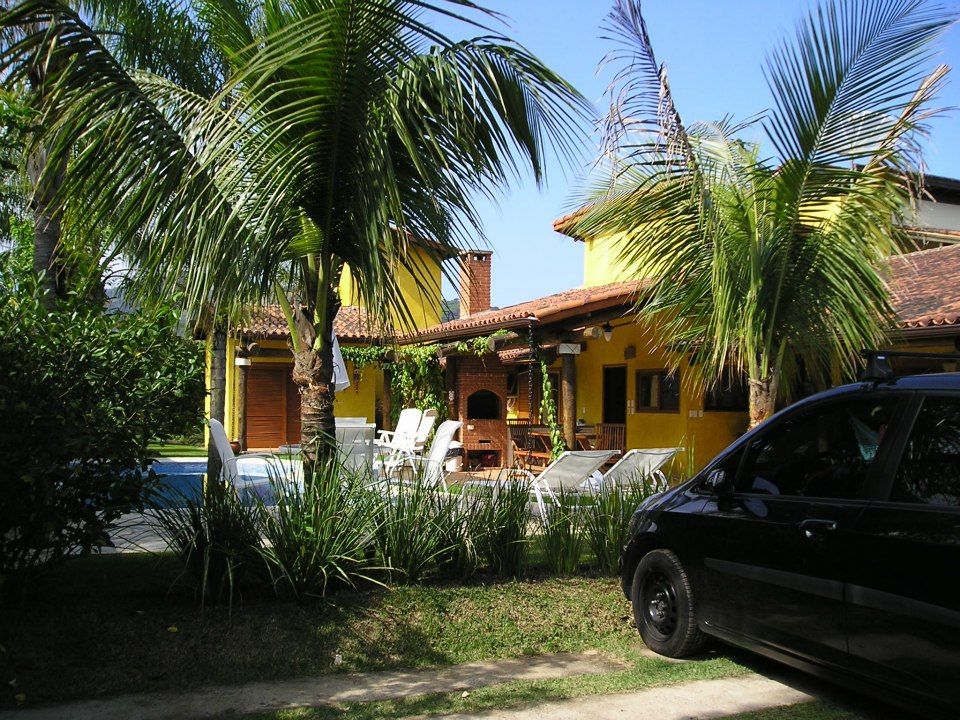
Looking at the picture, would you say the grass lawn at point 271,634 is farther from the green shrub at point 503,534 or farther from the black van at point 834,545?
the black van at point 834,545

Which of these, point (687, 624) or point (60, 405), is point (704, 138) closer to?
point (687, 624)

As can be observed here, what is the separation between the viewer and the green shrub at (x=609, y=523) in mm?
6758

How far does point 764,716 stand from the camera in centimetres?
415

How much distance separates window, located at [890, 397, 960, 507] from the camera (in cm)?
359

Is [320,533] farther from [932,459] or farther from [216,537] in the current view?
[932,459]

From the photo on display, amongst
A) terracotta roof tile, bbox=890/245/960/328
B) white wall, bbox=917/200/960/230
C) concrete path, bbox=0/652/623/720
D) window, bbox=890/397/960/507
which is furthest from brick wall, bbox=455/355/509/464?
window, bbox=890/397/960/507

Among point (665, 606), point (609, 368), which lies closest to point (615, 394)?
point (609, 368)

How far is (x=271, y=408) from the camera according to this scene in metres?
23.0

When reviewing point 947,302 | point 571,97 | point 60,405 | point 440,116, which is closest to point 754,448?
point 571,97

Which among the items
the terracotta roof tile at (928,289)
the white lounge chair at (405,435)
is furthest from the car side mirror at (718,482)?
the white lounge chair at (405,435)

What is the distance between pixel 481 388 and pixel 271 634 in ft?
46.4

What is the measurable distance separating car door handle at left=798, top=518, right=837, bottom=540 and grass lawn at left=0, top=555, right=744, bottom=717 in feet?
3.95

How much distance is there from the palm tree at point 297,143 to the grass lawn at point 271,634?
1.97 meters

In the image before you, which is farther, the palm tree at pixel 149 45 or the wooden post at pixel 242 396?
the wooden post at pixel 242 396
